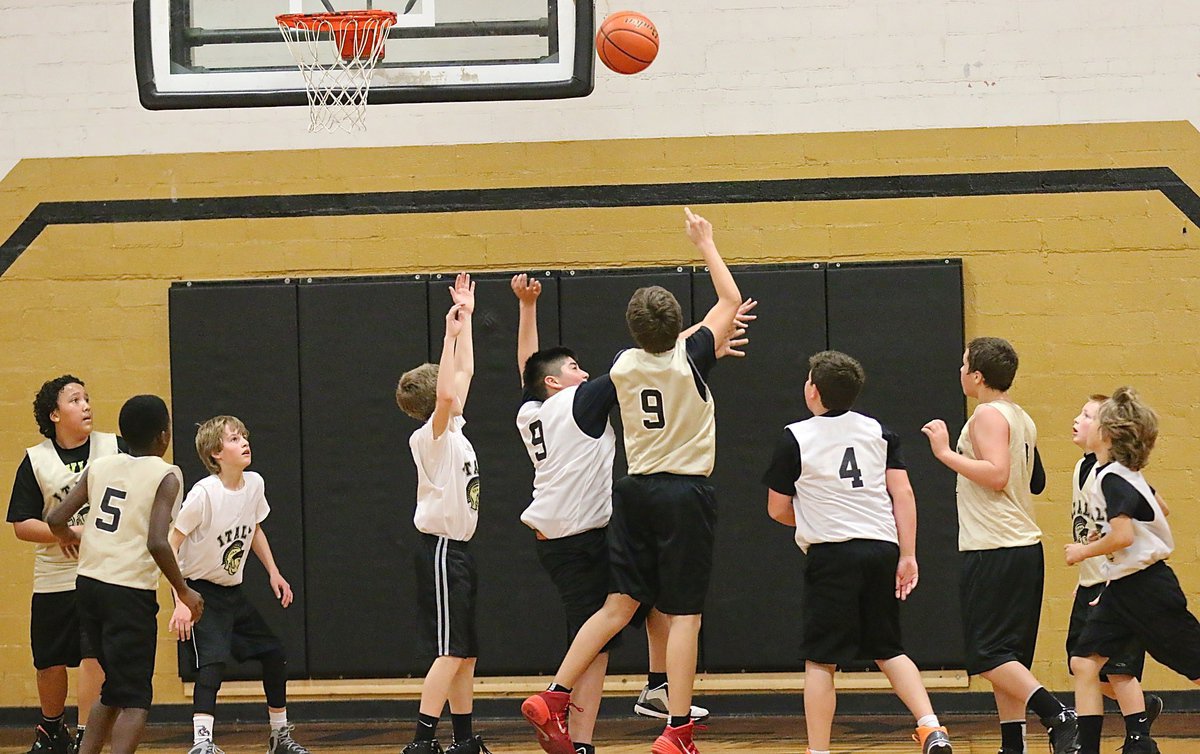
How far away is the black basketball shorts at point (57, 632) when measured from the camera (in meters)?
6.39

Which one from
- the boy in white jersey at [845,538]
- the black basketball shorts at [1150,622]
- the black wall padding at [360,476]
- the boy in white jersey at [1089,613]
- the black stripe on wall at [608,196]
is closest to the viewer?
the boy in white jersey at [845,538]

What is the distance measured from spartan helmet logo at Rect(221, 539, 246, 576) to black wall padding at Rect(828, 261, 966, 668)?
3.30 m

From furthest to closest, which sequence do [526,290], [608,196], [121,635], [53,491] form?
[608,196] → [53,491] → [526,290] → [121,635]

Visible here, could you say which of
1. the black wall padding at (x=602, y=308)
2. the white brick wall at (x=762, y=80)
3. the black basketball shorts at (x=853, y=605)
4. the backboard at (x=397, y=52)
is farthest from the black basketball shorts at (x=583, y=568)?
the white brick wall at (x=762, y=80)

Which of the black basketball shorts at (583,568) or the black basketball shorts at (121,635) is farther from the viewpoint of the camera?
the black basketball shorts at (583,568)

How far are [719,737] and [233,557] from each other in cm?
254

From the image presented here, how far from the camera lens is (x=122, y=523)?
5.46 metres

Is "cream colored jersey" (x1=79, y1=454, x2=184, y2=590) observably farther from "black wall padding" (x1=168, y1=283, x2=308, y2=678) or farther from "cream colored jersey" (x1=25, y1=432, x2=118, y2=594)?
"black wall padding" (x1=168, y1=283, x2=308, y2=678)

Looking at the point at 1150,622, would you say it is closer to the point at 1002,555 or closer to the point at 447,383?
the point at 1002,555

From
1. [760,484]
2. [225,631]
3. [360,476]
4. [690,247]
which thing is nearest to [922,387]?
[760,484]

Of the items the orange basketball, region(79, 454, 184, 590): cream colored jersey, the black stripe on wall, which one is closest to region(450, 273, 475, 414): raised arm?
region(79, 454, 184, 590): cream colored jersey

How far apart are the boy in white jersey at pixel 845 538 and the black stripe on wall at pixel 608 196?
2329mm

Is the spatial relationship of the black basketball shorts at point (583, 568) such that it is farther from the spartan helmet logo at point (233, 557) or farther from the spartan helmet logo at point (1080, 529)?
the spartan helmet logo at point (1080, 529)

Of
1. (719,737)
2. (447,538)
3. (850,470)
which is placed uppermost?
(850,470)
